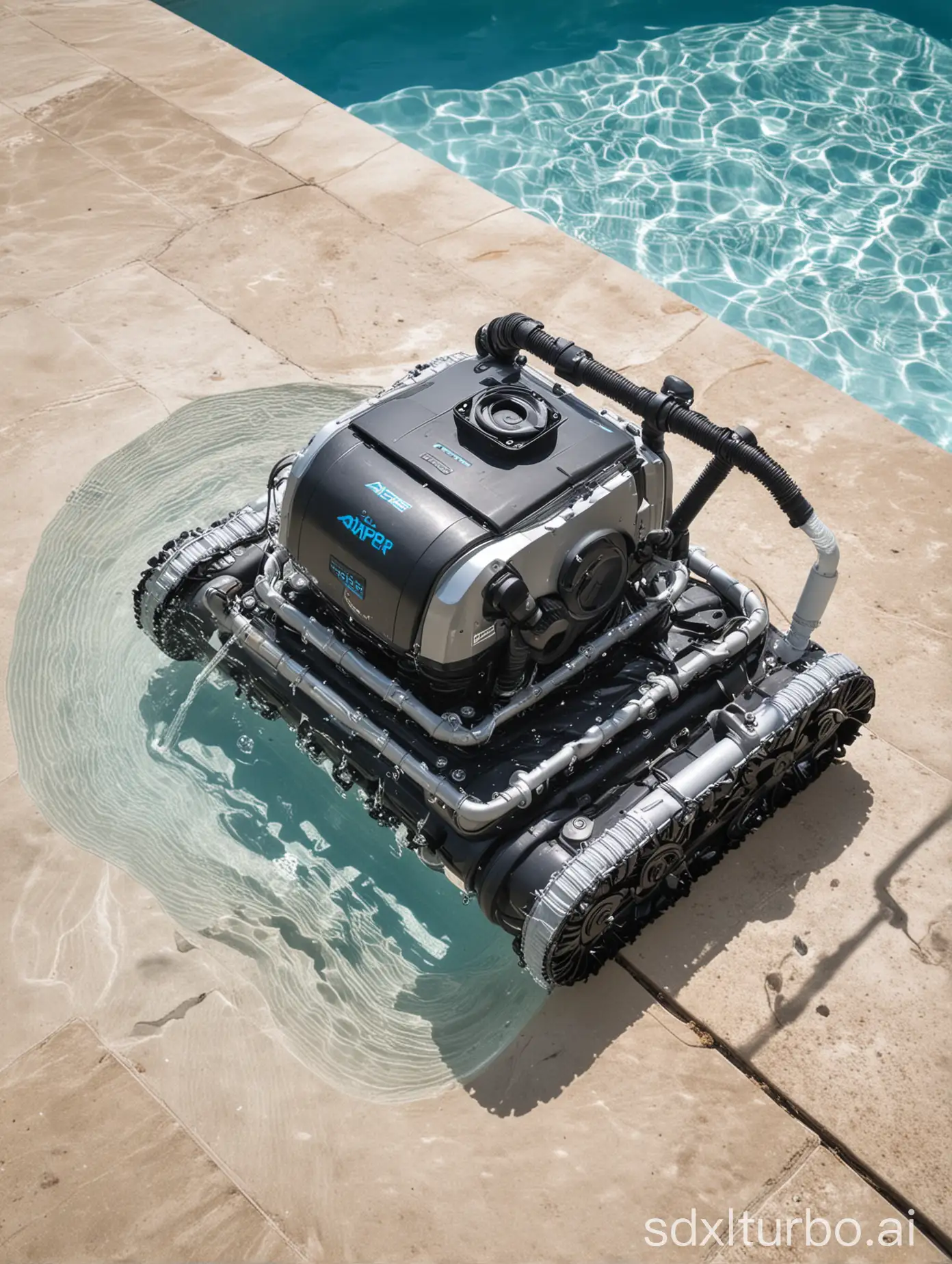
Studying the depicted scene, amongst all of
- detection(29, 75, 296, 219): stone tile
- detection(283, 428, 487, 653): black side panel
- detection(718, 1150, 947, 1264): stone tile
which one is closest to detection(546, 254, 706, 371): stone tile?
detection(29, 75, 296, 219): stone tile

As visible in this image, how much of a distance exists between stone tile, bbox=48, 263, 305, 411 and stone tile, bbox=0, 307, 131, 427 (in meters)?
0.09

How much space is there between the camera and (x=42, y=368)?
310 inches

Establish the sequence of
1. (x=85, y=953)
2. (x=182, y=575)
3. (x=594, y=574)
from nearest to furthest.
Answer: (x=594, y=574) → (x=85, y=953) → (x=182, y=575)

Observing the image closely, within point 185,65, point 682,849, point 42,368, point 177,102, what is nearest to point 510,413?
point 682,849

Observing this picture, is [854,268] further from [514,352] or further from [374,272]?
[514,352]

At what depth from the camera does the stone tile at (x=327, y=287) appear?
8.05 metres

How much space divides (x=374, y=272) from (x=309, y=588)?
153 inches

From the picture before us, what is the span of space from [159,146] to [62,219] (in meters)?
1.16

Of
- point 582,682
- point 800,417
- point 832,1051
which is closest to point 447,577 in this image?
point 582,682

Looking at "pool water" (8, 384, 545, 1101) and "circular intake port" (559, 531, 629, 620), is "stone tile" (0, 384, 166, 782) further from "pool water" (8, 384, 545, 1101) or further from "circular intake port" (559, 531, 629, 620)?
"circular intake port" (559, 531, 629, 620)

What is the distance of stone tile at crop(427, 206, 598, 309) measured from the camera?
8516 mm

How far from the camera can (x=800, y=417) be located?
7652mm

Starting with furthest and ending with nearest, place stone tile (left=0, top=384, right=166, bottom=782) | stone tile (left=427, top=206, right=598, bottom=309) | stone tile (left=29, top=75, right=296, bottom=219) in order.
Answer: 1. stone tile (left=29, top=75, right=296, bottom=219)
2. stone tile (left=427, top=206, right=598, bottom=309)
3. stone tile (left=0, top=384, right=166, bottom=782)

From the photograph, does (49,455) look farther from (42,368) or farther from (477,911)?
(477,911)
